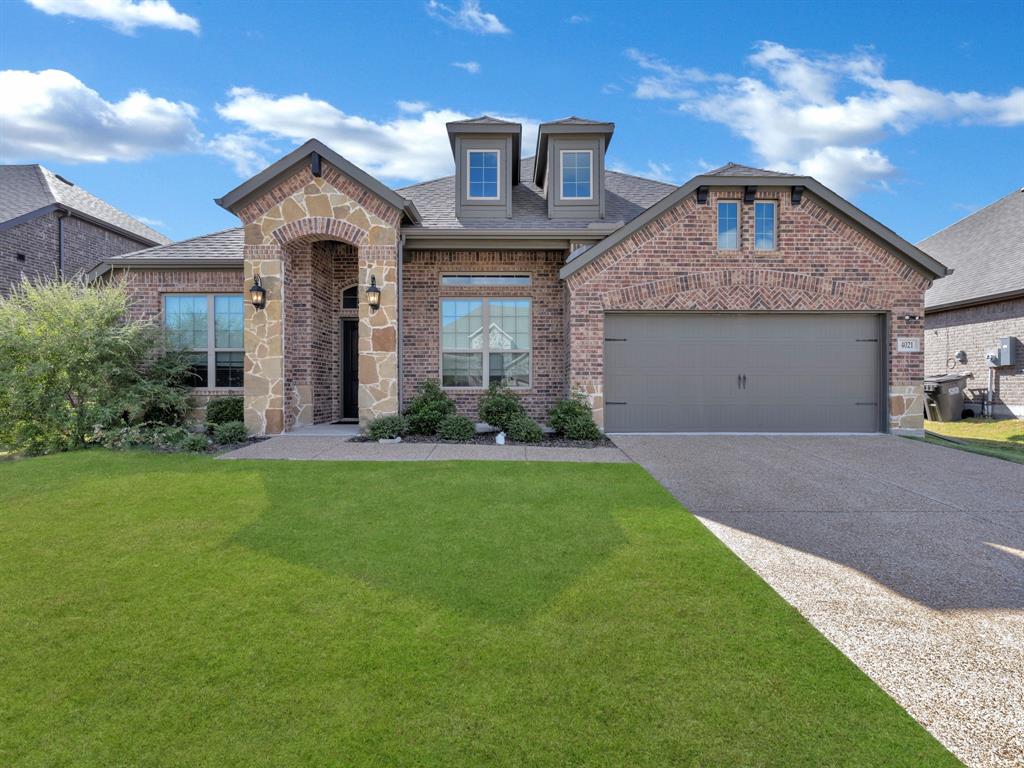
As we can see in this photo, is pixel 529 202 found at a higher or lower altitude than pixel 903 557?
higher

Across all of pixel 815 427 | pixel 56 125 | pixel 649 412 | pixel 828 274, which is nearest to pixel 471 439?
pixel 649 412

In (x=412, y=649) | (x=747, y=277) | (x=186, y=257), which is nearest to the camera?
(x=412, y=649)

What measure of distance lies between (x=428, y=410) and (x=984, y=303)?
16948 millimetres

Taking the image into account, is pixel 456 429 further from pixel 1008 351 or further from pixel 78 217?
pixel 78 217

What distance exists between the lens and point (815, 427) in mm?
10586

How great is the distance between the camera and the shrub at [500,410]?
33.9ft

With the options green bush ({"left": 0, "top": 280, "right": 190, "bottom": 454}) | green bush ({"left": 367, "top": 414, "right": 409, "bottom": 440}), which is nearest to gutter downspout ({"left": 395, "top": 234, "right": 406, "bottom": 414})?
green bush ({"left": 367, "top": 414, "right": 409, "bottom": 440})

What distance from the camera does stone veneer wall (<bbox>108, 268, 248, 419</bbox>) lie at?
1138 centimetres

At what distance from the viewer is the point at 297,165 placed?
10.0 m

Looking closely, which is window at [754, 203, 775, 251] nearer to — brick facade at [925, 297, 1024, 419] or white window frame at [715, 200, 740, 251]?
white window frame at [715, 200, 740, 251]

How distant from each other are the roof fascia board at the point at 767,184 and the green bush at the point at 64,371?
8295 millimetres

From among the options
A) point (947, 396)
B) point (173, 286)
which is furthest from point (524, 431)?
point (947, 396)

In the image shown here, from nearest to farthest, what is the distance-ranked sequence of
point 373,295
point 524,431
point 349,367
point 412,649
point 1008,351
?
point 412,649 < point 524,431 < point 373,295 < point 349,367 < point 1008,351

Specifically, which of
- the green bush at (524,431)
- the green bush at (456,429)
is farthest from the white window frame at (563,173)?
the green bush at (456,429)
